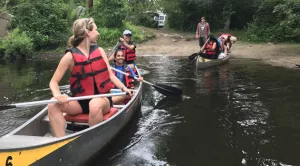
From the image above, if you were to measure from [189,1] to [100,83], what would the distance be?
56.3 ft

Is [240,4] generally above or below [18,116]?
above

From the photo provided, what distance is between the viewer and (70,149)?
357 centimetres

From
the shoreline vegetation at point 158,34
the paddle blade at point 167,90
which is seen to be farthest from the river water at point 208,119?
the shoreline vegetation at point 158,34

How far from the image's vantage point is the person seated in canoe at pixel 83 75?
376 cm

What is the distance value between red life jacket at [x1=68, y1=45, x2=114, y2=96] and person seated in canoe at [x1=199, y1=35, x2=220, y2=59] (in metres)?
7.19

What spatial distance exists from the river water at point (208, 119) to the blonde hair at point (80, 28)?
1508 mm

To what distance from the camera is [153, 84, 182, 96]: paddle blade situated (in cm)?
726

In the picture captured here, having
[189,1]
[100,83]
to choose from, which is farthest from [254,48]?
[100,83]

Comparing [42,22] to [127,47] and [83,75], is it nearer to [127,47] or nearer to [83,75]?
[127,47]

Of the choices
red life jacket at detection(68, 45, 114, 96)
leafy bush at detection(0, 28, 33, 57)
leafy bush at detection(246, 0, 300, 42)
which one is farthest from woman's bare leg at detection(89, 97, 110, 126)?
leafy bush at detection(246, 0, 300, 42)

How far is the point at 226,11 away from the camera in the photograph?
19594mm

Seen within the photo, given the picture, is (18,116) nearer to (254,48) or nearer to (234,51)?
(234,51)

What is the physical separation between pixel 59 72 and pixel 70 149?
866 millimetres

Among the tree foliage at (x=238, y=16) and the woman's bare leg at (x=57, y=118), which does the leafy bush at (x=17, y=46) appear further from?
the woman's bare leg at (x=57, y=118)
